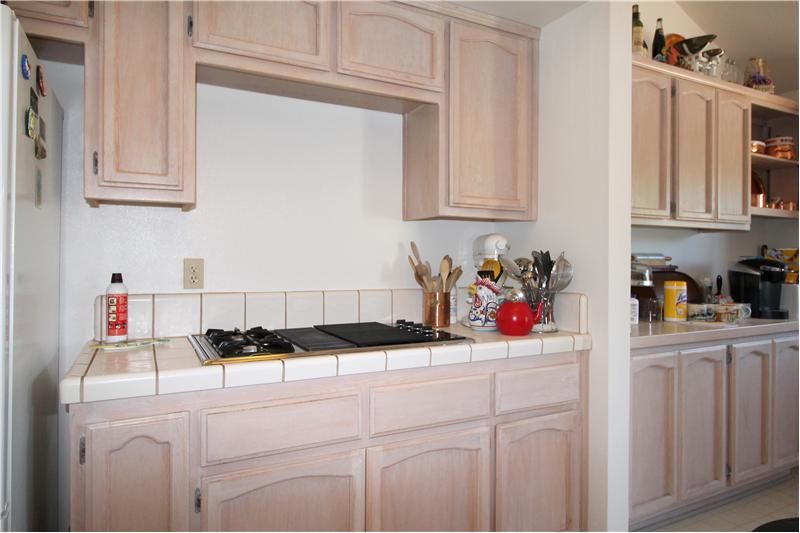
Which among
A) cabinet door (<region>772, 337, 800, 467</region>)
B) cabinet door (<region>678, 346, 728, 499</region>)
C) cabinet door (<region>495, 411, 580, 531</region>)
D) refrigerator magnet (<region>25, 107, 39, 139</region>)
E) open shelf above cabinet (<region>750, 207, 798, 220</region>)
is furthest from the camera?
open shelf above cabinet (<region>750, 207, 798, 220</region>)

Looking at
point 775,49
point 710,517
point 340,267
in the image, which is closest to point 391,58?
point 340,267

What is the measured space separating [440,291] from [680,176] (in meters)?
1.38

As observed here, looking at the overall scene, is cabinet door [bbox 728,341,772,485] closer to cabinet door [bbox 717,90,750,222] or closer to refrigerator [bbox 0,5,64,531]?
cabinet door [bbox 717,90,750,222]

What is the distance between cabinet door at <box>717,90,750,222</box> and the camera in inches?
106

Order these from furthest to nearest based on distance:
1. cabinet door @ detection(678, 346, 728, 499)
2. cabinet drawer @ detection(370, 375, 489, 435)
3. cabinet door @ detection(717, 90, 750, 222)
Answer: cabinet door @ detection(717, 90, 750, 222), cabinet door @ detection(678, 346, 728, 499), cabinet drawer @ detection(370, 375, 489, 435)

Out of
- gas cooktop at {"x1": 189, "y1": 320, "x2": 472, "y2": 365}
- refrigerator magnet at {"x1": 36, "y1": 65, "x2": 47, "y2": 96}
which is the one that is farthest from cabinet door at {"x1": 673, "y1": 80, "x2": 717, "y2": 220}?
refrigerator magnet at {"x1": 36, "y1": 65, "x2": 47, "y2": 96}

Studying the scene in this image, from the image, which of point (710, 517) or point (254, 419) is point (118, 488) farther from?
point (710, 517)

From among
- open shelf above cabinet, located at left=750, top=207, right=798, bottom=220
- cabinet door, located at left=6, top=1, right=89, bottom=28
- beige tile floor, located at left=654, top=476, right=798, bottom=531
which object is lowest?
beige tile floor, located at left=654, top=476, right=798, bottom=531

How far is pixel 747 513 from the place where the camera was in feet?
7.63

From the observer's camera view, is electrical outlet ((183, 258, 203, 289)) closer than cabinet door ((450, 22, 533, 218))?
Yes

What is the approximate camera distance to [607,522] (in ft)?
6.18

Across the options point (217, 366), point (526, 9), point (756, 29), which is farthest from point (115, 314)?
point (756, 29)

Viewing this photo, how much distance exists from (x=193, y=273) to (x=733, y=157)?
273cm

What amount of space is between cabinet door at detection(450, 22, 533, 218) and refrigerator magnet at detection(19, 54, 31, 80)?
133cm
